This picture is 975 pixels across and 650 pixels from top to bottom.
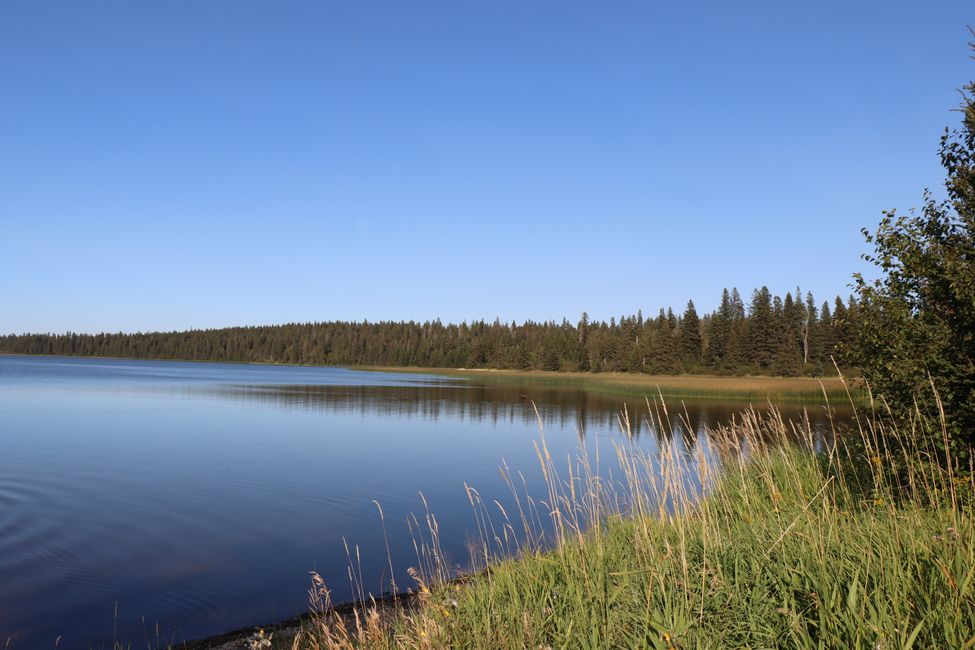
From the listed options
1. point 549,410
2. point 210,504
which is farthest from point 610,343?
point 210,504

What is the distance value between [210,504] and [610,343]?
110617 millimetres

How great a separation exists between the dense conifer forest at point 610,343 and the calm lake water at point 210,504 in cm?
1032

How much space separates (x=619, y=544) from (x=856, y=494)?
4195mm

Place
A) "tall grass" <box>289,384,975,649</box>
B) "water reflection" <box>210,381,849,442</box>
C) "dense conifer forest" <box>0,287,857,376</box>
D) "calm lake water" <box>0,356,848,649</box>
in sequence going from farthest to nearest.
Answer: "dense conifer forest" <box>0,287,857,376</box> < "water reflection" <box>210,381,849,442</box> < "calm lake water" <box>0,356,848,649</box> < "tall grass" <box>289,384,975,649</box>

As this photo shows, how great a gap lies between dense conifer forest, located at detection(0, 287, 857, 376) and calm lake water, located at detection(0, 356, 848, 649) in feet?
33.9

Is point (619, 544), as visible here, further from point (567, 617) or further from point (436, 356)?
point (436, 356)

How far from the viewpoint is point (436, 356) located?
518 ft

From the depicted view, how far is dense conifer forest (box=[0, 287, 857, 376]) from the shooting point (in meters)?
90.4

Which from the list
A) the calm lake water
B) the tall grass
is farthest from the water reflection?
the tall grass

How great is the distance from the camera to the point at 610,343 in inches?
4751

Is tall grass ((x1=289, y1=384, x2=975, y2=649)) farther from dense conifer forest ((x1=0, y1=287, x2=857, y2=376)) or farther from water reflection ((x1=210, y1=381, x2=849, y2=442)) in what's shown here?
water reflection ((x1=210, y1=381, x2=849, y2=442))

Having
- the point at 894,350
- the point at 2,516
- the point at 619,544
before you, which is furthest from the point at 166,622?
the point at 894,350

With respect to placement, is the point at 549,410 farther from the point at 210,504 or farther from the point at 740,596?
the point at 740,596

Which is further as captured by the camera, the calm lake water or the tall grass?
the calm lake water
